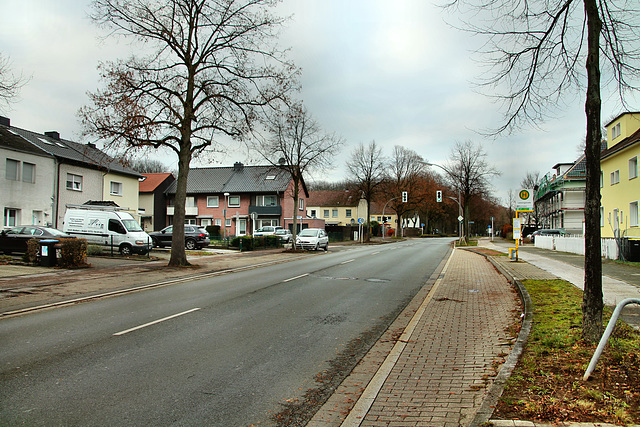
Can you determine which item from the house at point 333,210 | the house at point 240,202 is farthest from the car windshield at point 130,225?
the house at point 333,210

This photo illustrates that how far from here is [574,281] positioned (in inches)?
537

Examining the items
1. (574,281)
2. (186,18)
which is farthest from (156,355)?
(186,18)

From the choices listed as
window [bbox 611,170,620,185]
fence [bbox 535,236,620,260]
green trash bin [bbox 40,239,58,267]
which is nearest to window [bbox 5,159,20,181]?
green trash bin [bbox 40,239,58,267]

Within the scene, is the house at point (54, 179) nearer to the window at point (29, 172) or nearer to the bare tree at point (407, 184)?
the window at point (29, 172)

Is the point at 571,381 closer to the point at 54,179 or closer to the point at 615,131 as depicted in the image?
the point at 54,179

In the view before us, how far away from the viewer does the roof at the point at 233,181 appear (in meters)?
55.5

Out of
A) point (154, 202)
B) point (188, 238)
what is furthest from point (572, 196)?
point (154, 202)

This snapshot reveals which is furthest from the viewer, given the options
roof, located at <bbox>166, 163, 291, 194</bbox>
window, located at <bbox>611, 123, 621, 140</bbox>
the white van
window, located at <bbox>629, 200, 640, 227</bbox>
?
roof, located at <bbox>166, 163, 291, 194</bbox>

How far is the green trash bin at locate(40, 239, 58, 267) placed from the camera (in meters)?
17.4

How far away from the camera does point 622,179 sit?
28594mm

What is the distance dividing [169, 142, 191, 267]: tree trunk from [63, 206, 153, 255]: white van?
6012 mm

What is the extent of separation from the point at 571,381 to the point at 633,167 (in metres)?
28.0

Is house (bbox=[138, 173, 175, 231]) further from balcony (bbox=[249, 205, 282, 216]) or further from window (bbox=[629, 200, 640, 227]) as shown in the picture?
window (bbox=[629, 200, 640, 227])

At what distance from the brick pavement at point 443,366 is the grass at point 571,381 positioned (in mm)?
381
